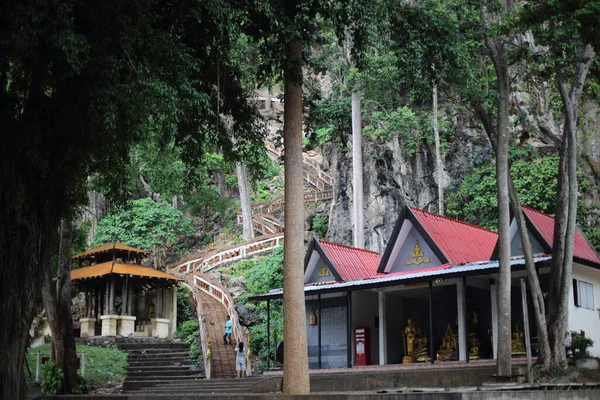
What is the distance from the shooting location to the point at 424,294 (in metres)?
26.3

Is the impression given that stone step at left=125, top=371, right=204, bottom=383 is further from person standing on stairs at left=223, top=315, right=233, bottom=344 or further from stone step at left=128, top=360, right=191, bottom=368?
person standing on stairs at left=223, top=315, right=233, bottom=344

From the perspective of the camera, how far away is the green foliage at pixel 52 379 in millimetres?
20656

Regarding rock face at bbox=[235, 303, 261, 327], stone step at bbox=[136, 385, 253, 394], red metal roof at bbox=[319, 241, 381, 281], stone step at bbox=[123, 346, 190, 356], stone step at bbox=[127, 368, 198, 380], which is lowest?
stone step at bbox=[136, 385, 253, 394]

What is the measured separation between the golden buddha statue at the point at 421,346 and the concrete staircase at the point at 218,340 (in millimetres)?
7308

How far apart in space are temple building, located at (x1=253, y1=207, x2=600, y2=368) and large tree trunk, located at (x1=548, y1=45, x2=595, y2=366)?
1429 millimetres

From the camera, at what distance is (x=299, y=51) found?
50.6 feet

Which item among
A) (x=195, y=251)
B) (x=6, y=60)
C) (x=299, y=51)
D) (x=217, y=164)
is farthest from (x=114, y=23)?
(x=195, y=251)

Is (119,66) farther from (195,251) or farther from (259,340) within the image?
(195,251)

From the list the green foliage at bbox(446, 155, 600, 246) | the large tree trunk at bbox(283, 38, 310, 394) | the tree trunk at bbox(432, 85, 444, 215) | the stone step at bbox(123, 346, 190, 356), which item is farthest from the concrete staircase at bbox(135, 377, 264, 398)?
the tree trunk at bbox(432, 85, 444, 215)

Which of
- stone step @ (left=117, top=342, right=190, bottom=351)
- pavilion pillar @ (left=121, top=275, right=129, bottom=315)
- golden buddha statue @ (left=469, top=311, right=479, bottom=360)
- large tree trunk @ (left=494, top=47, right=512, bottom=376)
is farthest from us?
pavilion pillar @ (left=121, top=275, right=129, bottom=315)

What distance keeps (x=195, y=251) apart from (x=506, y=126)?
114ft

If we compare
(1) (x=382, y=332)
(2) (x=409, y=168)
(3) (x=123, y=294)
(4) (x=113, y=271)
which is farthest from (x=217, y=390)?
(2) (x=409, y=168)

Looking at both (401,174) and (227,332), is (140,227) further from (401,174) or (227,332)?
(401,174)

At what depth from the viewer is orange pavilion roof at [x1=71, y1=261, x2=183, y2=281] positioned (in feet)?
103
